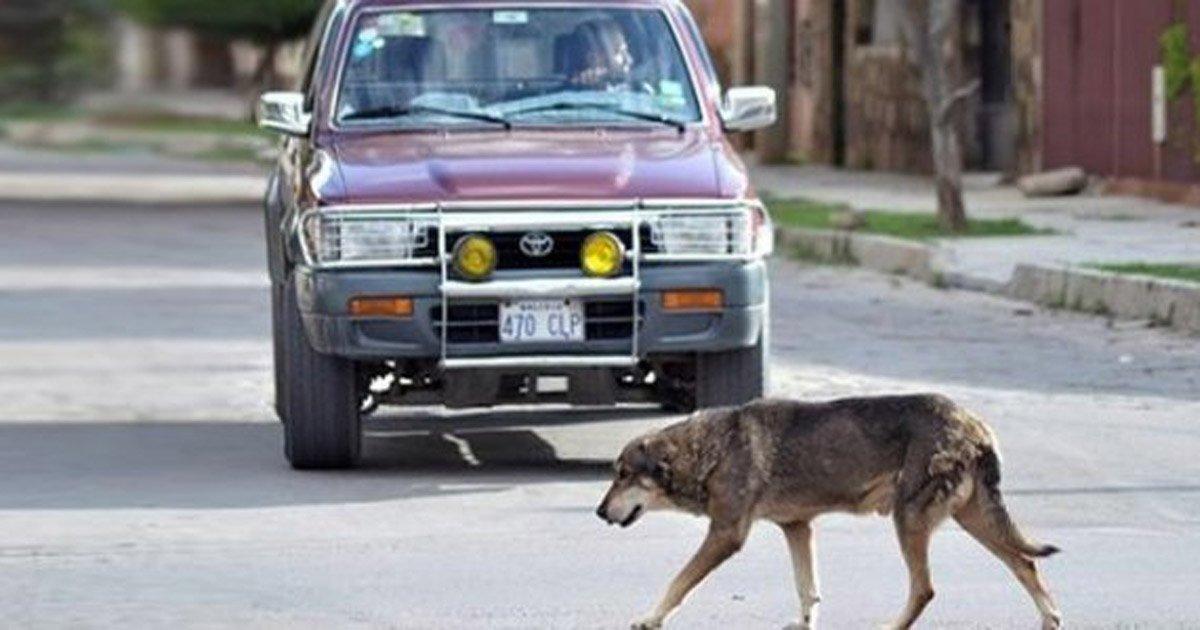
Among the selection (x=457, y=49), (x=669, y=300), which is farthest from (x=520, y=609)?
(x=457, y=49)

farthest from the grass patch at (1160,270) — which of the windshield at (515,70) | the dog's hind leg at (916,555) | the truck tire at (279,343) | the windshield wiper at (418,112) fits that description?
the dog's hind leg at (916,555)

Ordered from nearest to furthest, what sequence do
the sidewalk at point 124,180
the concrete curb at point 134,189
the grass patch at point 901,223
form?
1. the grass patch at point 901,223
2. the concrete curb at point 134,189
3. the sidewalk at point 124,180

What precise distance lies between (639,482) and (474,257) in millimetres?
3552

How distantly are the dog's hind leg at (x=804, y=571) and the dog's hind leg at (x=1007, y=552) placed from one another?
463mm

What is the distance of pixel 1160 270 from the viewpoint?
21203 millimetres

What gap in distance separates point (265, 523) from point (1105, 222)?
51.8ft

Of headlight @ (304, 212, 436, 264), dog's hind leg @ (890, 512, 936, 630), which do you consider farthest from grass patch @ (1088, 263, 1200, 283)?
dog's hind leg @ (890, 512, 936, 630)

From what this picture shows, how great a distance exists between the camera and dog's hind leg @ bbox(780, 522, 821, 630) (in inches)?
396

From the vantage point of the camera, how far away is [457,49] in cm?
1464

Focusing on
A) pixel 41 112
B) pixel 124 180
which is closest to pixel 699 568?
pixel 124 180

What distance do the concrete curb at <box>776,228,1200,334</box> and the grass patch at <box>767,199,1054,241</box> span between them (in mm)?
353

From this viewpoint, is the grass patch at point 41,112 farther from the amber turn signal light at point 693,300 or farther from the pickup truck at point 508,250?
the amber turn signal light at point 693,300

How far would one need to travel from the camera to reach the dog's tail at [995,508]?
9766 millimetres

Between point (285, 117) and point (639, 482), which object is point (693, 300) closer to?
point (285, 117)
